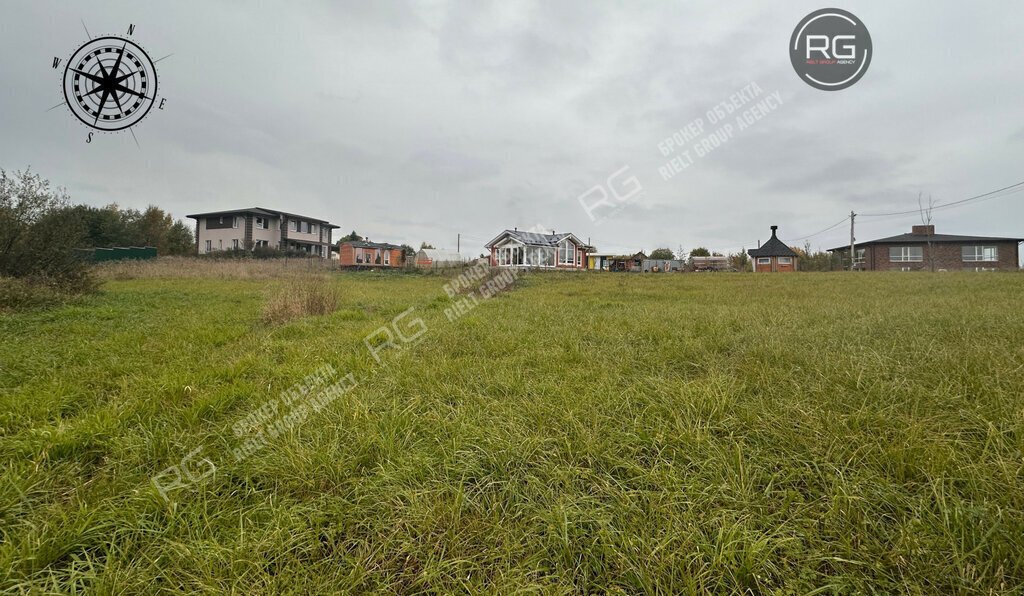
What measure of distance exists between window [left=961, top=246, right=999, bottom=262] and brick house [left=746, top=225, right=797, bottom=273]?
13070 millimetres

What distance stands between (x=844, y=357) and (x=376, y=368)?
427cm

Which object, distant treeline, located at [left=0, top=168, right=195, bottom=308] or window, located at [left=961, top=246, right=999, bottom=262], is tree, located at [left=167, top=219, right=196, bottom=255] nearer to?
distant treeline, located at [left=0, top=168, right=195, bottom=308]

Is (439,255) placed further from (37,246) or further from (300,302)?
(300,302)

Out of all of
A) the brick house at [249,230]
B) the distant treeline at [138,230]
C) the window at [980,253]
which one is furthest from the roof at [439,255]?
the window at [980,253]

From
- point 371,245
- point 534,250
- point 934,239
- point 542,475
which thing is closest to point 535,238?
point 534,250

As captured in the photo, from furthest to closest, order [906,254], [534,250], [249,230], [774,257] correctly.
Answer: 1. [774,257]
2. [249,230]
3. [906,254]
4. [534,250]

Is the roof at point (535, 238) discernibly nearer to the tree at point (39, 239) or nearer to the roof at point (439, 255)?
the roof at point (439, 255)

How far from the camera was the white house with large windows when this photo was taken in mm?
30531

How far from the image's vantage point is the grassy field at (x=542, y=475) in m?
1.29

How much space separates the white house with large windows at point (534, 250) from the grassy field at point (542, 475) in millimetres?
27100

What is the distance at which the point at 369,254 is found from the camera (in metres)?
40.4

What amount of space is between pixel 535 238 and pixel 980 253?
133 ft

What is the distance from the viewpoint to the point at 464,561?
1.32 m

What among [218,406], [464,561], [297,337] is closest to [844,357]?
[464,561]
